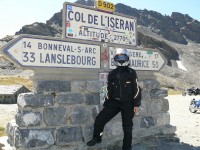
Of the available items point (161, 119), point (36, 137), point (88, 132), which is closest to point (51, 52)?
point (36, 137)

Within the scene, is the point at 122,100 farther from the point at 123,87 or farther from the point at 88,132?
the point at 88,132

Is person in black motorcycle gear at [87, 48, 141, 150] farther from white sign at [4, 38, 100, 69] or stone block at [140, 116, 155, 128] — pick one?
stone block at [140, 116, 155, 128]

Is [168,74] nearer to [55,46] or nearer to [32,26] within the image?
[32,26]

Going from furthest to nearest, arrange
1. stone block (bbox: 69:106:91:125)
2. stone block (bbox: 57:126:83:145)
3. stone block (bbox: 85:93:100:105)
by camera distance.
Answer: stone block (bbox: 85:93:100:105)
stone block (bbox: 69:106:91:125)
stone block (bbox: 57:126:83:145)

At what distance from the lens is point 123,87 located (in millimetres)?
7301

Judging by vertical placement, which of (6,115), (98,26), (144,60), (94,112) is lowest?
(6,115)

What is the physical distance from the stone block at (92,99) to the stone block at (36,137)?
1186 millimetres

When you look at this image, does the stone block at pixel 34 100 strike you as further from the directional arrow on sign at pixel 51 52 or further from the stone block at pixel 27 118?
the directional arrow on sign at pixel 51 52

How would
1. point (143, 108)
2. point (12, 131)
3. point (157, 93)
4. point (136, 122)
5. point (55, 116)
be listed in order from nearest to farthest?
point (12, 131), point (55, 116), point (136, 122), point (143, 108), point (157, 93)

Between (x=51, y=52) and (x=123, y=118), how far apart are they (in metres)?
2.24

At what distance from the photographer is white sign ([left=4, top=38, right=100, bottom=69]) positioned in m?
6.54

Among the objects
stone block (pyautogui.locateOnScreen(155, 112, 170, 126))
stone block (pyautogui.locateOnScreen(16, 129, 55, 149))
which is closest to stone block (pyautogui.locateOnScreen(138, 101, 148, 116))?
stone block (pyautogui.locateOnScreen(155, 112, 170, 126))

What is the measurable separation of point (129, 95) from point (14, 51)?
9.00 ft

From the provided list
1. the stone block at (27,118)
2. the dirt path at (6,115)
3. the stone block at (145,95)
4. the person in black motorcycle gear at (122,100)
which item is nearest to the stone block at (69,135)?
the person in black motorcycle gear at (122,100)
